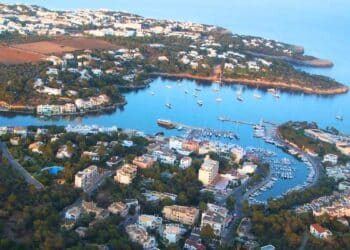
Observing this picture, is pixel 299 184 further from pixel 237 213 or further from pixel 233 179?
pixel 237 213

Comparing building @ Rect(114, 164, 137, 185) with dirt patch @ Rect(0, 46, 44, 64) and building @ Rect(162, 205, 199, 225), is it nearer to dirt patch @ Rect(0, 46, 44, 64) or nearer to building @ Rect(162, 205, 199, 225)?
building @ Rect(162, 205, 199, 225)

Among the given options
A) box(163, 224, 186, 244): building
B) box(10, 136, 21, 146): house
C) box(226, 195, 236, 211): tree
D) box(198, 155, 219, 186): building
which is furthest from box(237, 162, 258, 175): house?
box(10, 136, 21, 146): house

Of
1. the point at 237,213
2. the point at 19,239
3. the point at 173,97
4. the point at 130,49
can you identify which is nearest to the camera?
the point at 19,239

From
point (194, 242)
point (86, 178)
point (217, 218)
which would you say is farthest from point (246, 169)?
point (194, 242)

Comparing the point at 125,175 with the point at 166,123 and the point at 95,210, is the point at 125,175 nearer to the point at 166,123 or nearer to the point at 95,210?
the point at 95,210

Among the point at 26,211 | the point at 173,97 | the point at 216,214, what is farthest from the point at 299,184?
the point at 173,97
